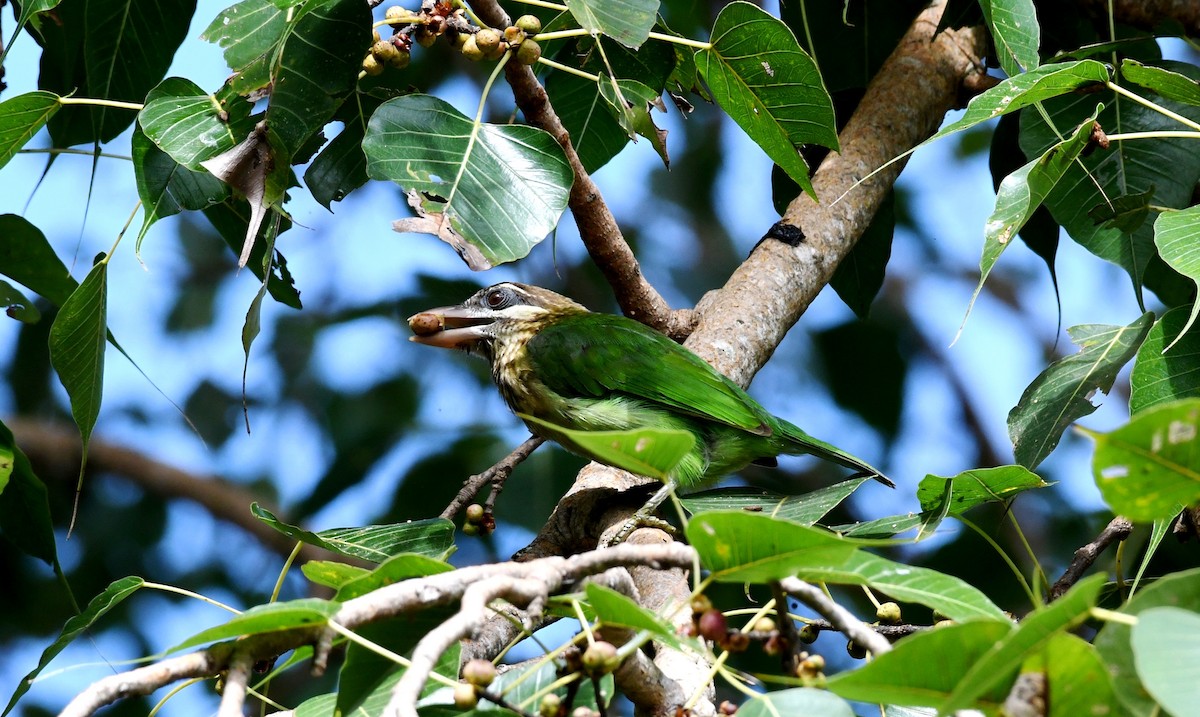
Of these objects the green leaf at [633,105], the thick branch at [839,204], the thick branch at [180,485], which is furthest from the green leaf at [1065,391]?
the thick branch at [180,485]

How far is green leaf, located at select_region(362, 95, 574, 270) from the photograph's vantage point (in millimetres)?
2422

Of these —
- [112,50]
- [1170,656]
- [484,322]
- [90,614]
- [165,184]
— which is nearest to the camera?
[1170,656]

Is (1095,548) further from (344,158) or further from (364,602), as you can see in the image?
(344,158)

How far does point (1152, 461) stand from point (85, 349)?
2364 millimetres

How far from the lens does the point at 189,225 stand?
736 cm

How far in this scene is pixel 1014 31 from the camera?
8.50ft

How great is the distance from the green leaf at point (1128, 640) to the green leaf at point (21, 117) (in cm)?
274

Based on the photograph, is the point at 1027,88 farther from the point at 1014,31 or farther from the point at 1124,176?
the point at 1124,176

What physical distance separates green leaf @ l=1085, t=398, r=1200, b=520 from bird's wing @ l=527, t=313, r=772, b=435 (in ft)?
6.85

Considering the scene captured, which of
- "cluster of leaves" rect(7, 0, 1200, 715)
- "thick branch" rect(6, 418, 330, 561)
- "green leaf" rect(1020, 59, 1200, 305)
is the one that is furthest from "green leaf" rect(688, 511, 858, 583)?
"thick branch" rect(6, 418, 330, 561)

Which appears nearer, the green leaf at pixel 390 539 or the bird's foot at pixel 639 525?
the green leaf at pixel 390 539

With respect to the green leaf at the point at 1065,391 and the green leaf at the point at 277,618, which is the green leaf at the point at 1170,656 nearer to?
the green leaf at the point at 277,618

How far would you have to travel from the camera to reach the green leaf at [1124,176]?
112 inches

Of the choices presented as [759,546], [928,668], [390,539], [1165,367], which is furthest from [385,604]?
[1165,367]
